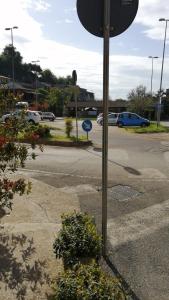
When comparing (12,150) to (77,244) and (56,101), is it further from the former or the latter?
(56,101)

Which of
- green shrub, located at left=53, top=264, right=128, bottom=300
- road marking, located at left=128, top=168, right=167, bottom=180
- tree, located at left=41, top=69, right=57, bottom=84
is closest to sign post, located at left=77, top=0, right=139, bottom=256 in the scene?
green shrub, located at left=53, top=264, right=128, bottom=300

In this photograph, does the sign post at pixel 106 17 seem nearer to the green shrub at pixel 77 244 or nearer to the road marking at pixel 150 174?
the green shrub at pixel 77 244

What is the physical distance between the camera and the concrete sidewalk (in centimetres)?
417

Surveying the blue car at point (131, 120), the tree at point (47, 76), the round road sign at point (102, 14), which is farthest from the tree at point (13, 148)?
the tree at point (47, 76)

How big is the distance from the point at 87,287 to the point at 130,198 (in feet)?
16.0

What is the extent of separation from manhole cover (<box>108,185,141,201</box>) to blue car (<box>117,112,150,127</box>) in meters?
27.3

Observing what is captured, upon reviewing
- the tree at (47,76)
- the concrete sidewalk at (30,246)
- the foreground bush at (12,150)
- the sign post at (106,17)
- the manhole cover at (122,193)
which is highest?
the tree at (47,76)

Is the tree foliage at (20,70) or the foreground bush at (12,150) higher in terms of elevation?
the tree foliage at (20,70)

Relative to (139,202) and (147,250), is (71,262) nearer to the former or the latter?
(147,250)

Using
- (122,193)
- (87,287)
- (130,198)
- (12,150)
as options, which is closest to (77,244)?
(87,287)

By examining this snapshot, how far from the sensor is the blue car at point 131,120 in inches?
1425

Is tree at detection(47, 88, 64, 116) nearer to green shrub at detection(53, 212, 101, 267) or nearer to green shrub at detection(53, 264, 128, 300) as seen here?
green shrub at detection(53, 212, 101, 267)

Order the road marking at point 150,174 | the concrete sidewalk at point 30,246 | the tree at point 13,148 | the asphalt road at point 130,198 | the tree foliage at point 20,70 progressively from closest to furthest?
the concrete sidewalk at point 30,246 → the asphalt road at point 130,198 → the tree at point 13,148 → the road marking at point 150,174 → the tree foliage at point 20,70

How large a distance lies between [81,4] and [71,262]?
2.98m
